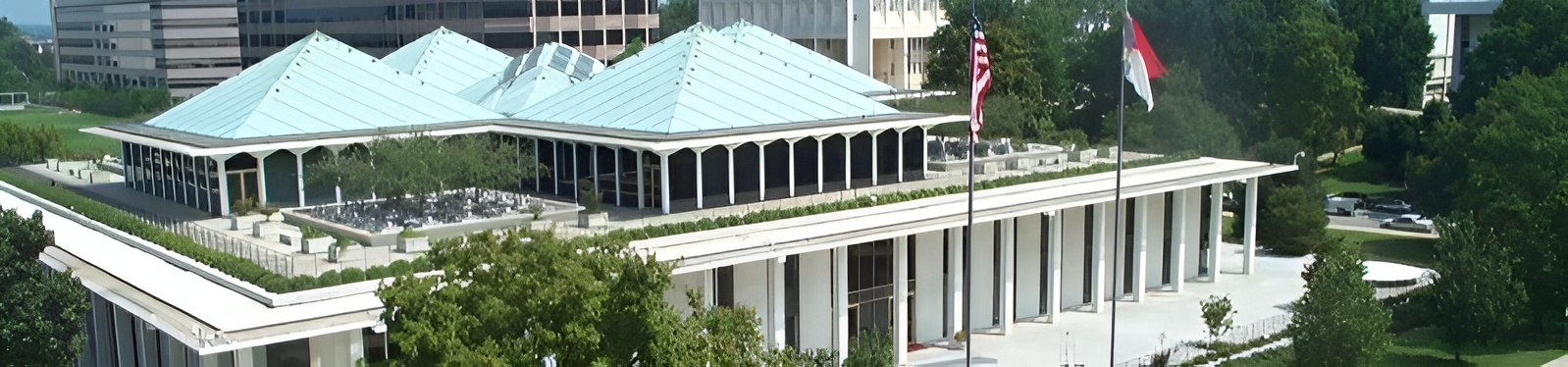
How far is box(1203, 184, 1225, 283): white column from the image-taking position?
6556 centimetres

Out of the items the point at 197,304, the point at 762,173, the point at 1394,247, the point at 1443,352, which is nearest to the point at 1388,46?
the point at 1394,247

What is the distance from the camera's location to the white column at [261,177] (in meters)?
51.2

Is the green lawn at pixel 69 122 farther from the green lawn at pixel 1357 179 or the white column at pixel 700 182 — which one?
the green lawn at pixel 1357 179

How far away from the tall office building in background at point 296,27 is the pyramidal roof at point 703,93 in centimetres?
6498

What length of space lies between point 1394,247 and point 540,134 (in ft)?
150

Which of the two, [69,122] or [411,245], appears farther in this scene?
[69,122]

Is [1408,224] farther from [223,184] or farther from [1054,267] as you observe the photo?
[223,184]

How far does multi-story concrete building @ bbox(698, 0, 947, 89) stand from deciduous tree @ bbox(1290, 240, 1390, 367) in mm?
69089

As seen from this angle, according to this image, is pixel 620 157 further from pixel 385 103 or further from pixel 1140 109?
pixel 1140 109

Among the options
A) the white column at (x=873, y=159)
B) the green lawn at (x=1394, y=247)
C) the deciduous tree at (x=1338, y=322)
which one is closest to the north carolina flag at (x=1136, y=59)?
the deciduous tree at (x=1338, y=322)

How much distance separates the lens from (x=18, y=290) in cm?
3794

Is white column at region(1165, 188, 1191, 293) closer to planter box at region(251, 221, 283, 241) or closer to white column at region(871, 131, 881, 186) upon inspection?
white column at region(871, 131, 881, 186)

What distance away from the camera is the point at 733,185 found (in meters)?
53.6

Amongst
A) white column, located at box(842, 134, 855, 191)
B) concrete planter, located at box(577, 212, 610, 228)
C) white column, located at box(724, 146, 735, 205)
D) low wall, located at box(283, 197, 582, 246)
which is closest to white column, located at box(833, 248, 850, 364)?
white column, located at box(724, 146, 735, 205)
